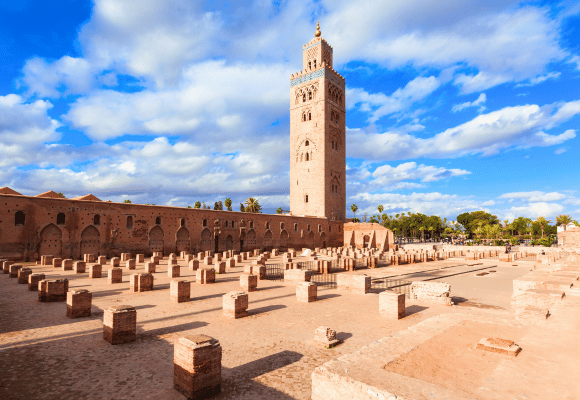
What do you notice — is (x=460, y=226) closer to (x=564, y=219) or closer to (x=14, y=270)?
(x=564, y=219)

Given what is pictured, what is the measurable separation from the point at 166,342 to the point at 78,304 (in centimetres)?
328

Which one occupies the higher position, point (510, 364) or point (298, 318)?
point (510, 364)

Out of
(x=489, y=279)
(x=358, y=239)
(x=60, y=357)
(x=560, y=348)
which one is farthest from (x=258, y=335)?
(x=358, y=239)

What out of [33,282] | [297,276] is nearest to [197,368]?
[297,276]

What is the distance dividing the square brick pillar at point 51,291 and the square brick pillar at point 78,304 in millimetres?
2408

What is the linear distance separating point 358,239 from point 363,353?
42.0 metres

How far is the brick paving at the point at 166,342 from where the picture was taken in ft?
14.3

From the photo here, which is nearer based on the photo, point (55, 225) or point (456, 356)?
point (456, 356)

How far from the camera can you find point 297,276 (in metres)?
14.0

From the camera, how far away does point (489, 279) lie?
54.4 feet

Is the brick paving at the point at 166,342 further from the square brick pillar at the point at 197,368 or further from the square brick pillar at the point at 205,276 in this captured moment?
the square brick pillar at the point at 205,276

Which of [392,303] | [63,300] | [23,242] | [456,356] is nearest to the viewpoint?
[456,356]

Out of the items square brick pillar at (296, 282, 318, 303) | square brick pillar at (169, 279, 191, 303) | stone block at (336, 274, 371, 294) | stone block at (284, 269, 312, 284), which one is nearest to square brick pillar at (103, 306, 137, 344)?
square brick pillar at (169, 279, 191, 303)

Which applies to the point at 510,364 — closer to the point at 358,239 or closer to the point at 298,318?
the point at 298,318
